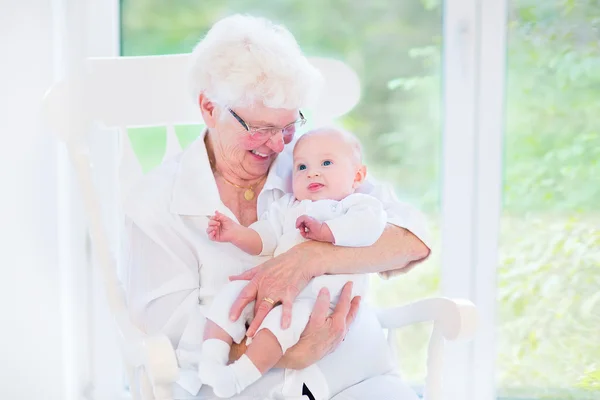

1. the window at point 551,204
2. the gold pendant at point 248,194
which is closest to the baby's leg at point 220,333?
the gold pendant at point 248,194

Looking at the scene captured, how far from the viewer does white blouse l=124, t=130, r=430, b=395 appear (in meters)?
1.54

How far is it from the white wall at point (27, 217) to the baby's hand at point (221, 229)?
24.6 inches

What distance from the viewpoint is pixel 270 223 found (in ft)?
5.25

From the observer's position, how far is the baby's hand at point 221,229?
151 cm

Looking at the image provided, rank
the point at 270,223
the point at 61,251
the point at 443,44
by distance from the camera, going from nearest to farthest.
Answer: the point at 270,223, the point at 61,251, the point at 443,44

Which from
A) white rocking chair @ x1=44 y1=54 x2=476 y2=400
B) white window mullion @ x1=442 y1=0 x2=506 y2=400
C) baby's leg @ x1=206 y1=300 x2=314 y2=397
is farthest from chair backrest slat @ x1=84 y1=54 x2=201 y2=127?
white window mullion @ x1=442 y1=0 x2=506 y2=400

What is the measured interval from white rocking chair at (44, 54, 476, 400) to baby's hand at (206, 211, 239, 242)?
24 cm

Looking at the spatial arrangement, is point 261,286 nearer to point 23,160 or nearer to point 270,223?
point 270,223

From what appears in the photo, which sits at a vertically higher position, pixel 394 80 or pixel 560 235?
pixel 394 80

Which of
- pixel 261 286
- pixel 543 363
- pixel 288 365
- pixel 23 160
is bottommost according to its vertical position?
pixel 543 363

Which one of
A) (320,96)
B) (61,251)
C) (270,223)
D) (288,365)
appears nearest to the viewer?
(288,365)

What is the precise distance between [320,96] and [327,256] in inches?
18.1

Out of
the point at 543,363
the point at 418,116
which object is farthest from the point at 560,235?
the point at 418,116

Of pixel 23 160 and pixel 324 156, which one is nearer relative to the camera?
pixel 324 156
